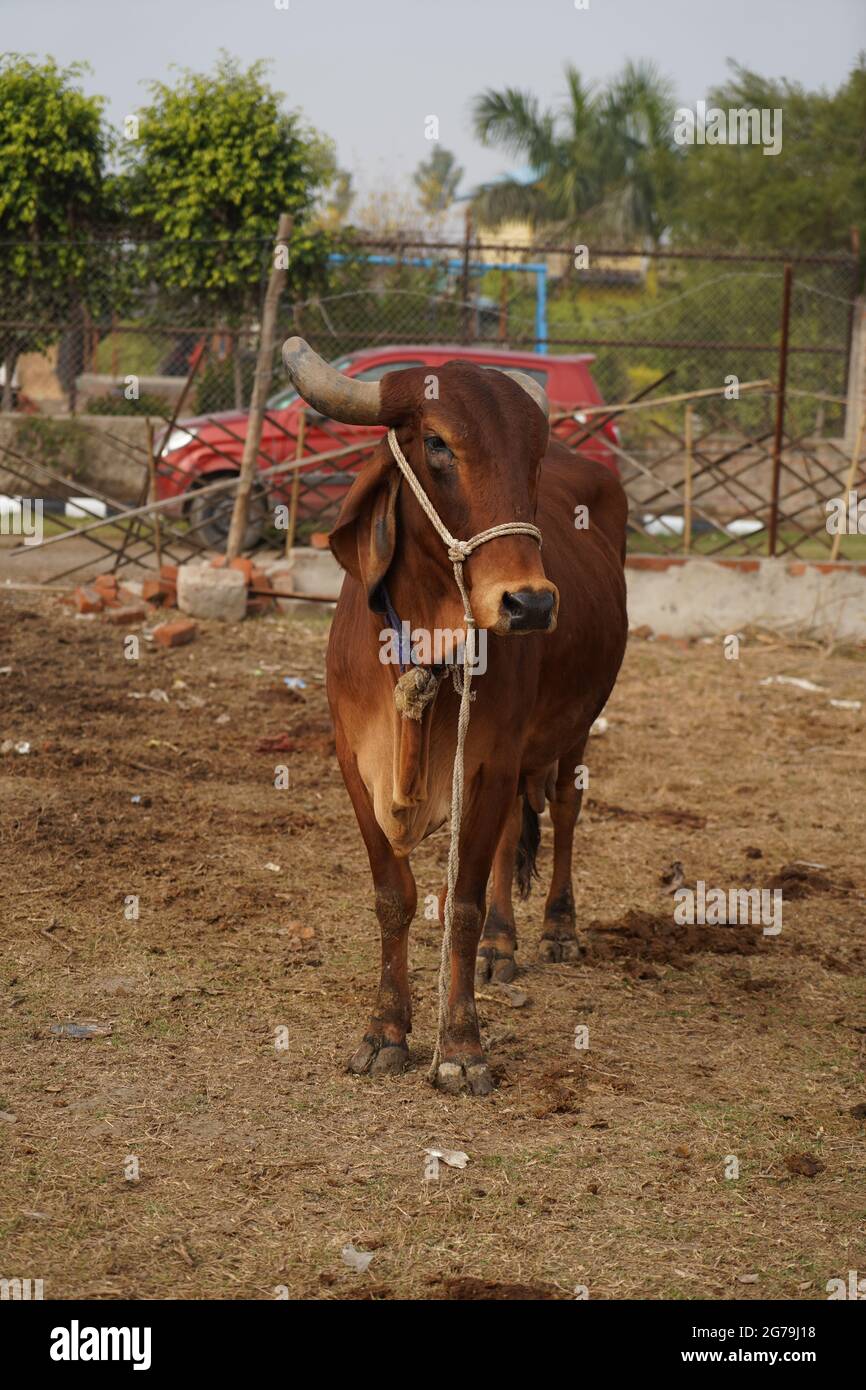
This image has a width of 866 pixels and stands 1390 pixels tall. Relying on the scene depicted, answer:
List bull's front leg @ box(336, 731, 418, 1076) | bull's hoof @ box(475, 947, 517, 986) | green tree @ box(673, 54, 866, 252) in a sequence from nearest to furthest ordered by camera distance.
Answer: bull's front leg @ box(336, 731, 418, 1076)
bull's hoof @ box(475, 947, 517, 986)
green tree @ box(673, 54, 866, 252)

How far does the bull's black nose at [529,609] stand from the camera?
3.74 meters

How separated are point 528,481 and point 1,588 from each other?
27.4 ft

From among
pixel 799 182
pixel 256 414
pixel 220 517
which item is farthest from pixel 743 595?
pixel 799 182

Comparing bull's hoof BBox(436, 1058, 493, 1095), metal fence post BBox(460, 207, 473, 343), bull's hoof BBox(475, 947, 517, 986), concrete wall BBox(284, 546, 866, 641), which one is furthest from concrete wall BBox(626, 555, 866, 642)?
bull's hoof BBox(436, 1058, 493, 1095)

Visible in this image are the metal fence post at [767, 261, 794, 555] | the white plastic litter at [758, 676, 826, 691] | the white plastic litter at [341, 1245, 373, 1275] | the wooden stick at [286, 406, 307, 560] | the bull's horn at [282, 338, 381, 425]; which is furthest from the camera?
the wooden stick at [286, 406, 307, 560]

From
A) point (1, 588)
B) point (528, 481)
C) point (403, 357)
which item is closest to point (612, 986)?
point (528, 481)

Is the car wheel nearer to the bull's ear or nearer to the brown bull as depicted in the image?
the brown bull

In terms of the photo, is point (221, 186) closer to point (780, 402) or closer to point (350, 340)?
point (350, 340)

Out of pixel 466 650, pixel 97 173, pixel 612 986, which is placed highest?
pixel 97 173

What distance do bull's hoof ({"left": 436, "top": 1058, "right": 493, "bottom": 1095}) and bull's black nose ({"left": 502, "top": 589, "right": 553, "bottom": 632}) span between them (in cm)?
145

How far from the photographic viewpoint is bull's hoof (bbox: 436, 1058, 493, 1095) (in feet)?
14.6

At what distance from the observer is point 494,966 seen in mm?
5434

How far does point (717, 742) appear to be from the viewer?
8.91 m
